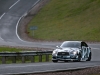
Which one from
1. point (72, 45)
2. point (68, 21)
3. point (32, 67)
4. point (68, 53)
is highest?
point (68, 21)

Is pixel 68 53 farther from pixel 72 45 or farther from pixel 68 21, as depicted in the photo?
pixel 68 21

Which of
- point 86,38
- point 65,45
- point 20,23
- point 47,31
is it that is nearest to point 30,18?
point 20,23

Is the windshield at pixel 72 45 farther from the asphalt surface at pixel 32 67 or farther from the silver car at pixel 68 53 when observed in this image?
the asphalt surface at pixel 32 67

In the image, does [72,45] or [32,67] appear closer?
[32,67]

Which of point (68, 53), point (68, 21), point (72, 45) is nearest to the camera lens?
point (68, 53)

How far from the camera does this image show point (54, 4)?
3223 inches

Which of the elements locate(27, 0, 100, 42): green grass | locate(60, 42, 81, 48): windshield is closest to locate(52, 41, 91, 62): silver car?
locate(60, 42, 81, 48): windshield

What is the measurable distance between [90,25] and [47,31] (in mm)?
6443

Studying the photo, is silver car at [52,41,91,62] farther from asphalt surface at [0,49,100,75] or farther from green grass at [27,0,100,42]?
green grass at [27,0,100,42]

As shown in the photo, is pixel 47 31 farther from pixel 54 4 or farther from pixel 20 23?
pixel 54 4

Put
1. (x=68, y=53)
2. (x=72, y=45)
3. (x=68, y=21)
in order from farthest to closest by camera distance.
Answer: (x=68, y=21) → (x=72, y=45) → (x=68, y=53)

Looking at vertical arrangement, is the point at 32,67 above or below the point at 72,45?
below

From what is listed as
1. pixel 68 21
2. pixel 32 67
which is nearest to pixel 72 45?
pixel 32 67

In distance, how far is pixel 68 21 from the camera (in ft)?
237
